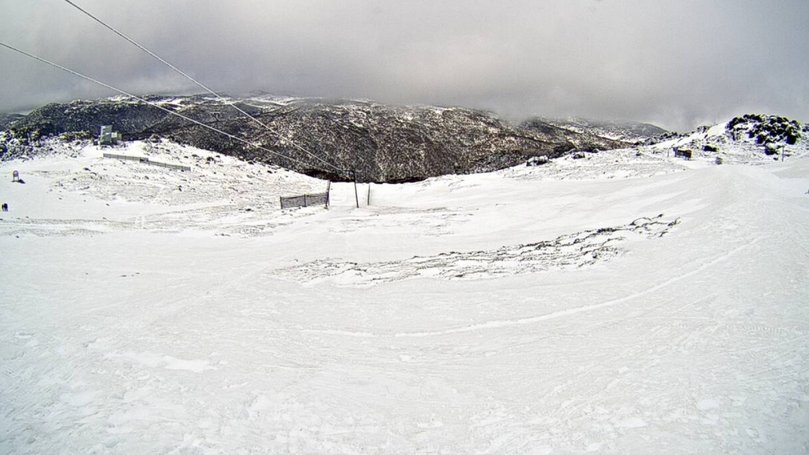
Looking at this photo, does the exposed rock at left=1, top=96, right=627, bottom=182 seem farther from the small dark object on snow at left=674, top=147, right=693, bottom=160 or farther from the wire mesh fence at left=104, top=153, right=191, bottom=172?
the wire mesh fence at left=104, top=153, right=191, bottom=172

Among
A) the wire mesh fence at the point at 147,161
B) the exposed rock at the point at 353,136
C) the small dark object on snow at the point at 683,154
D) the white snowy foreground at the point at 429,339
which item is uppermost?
the exposed rock at the point at 353,136

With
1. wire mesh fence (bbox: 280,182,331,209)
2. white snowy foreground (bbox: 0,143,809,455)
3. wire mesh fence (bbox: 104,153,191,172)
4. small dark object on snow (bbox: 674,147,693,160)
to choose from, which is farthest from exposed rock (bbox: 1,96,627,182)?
white snowy foreground (bbox: 0,143,809,455)

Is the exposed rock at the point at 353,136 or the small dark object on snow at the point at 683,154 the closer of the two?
the small dark object on snow at the point at 683,154

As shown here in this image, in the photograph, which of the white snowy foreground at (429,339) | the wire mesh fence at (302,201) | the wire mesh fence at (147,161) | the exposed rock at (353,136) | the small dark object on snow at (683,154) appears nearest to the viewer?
the white snowy foreground at (429,339)

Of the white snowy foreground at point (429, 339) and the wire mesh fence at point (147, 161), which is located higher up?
the wire mesh fence at point (147, 161)

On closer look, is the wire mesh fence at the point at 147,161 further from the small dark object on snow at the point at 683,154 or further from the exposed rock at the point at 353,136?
the exposed rock at the point at 353,136

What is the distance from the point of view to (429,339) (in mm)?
6148

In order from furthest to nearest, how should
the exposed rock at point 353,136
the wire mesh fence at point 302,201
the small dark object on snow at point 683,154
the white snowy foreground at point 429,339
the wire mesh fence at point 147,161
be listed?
the exposed rock at point 353,136
the small dark object on snow at point 683,154
the wire mesh fence at point 147,161
the wire mesh fence at point 302,201
the white snowy foreground at point 429,339

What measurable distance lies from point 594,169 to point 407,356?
3363 cm

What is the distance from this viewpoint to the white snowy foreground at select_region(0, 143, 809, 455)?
12.0ft

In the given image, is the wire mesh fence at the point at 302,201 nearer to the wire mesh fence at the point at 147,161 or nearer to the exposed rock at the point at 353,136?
the wire mesh fence at the point at 147,161

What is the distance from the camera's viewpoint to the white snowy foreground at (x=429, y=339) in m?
3.67

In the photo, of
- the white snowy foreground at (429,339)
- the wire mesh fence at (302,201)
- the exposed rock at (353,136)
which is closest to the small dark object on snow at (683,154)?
the white snowy foreground at (429,339)

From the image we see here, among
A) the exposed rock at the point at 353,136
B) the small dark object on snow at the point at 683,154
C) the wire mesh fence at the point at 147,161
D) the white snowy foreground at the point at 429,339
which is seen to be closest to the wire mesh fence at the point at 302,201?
the wire mesh fence at the point at 147,161
